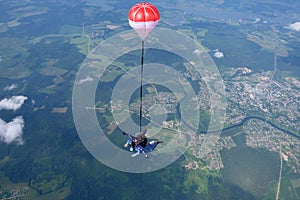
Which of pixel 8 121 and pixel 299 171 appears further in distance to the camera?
pixel 8 121

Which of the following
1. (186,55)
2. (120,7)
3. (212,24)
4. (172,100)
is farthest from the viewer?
(120,7)

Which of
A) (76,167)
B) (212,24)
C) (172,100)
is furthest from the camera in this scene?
(212,24)

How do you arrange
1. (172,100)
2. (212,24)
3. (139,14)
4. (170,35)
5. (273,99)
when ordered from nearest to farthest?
1. (139,14)
2. (172,100)
3. (273,99)
4. (170,35)
5. (212,24)

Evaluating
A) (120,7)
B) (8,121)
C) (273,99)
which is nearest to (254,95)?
(273,99)

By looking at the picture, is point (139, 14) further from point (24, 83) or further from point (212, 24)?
point (212, 24)

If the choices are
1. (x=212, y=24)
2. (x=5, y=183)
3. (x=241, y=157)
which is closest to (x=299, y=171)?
(x=241, y=157)

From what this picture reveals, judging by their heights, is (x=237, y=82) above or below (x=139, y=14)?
below

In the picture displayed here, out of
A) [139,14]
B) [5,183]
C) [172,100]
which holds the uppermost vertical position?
[139,14]

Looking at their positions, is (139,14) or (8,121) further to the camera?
(8,121)

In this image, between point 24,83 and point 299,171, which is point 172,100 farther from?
point 24,83
